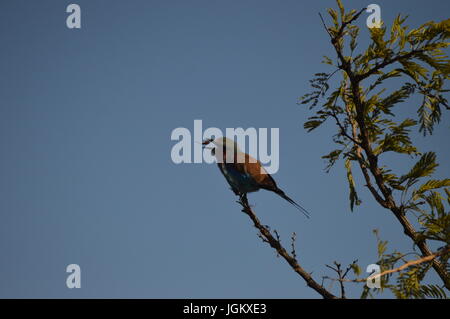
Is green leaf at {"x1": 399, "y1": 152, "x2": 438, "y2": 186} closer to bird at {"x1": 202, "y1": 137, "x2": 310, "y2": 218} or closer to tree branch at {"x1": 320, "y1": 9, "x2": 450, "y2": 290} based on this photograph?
tree branch at {"x1": 320, "y1": 9, "x2": 450, "y2": 290}

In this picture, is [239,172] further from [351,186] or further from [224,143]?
[351,186]

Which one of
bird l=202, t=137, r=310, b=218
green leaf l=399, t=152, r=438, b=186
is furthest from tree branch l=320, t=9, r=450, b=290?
bird l=202, t=137, r=310, b=218

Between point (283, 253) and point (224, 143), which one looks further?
point (224, 143)

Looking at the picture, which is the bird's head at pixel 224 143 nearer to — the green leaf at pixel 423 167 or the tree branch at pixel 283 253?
the tree branch at pixel 283 253

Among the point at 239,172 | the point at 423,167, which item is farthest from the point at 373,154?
the point at 239,172

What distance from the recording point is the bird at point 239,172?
18.6ft

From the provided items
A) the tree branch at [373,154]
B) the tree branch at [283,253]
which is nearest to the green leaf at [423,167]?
the tree branch at [373,154]

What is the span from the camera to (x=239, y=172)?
5.70m

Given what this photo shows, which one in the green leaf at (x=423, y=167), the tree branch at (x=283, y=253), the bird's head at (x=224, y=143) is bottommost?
the tree branch at (x=283, y=253)

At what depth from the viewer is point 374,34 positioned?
442 cm
